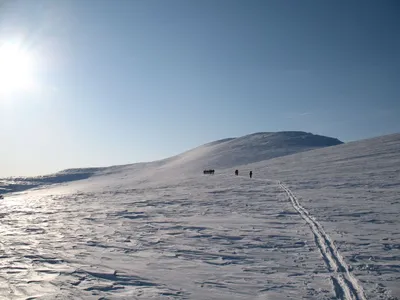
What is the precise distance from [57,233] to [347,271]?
12943 millimetres

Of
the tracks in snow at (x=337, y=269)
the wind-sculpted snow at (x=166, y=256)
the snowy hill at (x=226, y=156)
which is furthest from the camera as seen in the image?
the snowy hill at (x=226, y=156)

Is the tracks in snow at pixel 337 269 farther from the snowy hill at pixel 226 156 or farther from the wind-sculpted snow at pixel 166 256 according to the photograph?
the snowy hill at pixel 226 156

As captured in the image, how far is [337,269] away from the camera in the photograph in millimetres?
9461

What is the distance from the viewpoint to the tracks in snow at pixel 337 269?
7886 mm

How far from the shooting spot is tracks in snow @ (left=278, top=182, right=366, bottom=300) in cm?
789

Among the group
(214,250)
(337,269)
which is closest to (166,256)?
(214,250)

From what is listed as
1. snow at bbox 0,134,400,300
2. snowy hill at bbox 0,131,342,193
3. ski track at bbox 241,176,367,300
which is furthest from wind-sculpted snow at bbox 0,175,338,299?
snowy hill at bbox 0,131,342,193

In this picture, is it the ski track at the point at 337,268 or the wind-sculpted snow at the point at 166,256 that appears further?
the wind-sculpted snow at the point at 166,256

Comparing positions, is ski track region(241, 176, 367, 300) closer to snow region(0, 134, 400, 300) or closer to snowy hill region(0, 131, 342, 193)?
snow region(0, 134, 400, 300)

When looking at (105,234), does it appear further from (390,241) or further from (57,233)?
(390,241)

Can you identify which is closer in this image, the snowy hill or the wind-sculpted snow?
the wind-sculpted snow

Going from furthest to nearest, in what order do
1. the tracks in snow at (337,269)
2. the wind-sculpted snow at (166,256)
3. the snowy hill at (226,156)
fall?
the snowy hill at (226,156) → the wind-sculpted snow at (166,256) → the tracks in snow at (337,269)

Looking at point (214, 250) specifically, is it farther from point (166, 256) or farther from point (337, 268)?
point (337, 268)

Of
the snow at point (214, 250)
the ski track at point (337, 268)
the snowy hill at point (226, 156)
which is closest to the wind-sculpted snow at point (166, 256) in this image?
the snow at point (214, 250)
